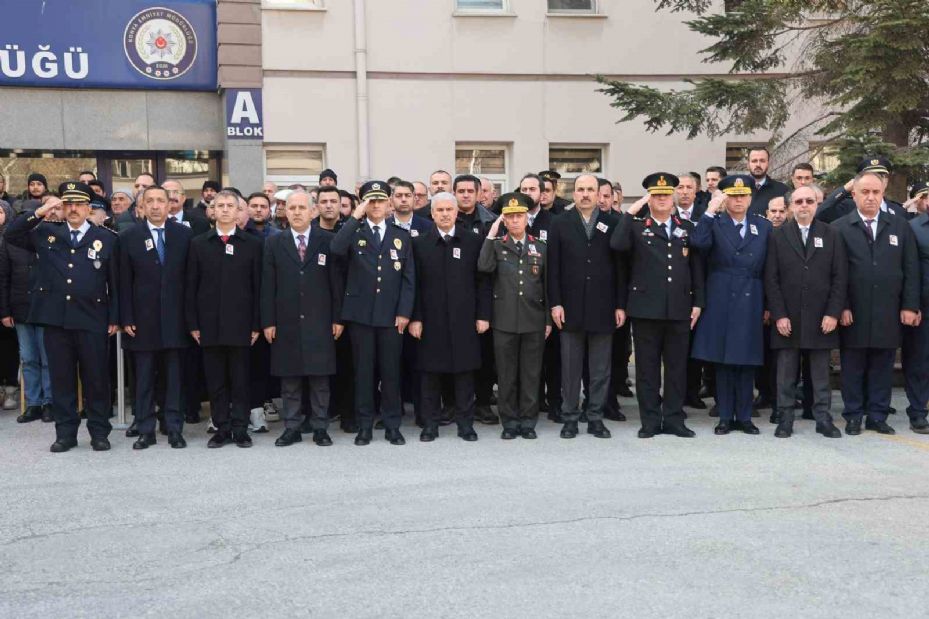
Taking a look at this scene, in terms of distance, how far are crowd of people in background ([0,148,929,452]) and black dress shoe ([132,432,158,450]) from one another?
4 centimetres

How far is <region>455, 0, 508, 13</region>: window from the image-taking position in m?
16.3

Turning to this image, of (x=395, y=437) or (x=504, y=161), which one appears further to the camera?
(x=504, y=161)

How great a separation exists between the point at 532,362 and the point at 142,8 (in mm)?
9596

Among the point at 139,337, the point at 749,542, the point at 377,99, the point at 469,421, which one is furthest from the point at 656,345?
the point at 377,99

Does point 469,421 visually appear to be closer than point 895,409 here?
Yes

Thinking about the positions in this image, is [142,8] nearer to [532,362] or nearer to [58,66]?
[58,66]

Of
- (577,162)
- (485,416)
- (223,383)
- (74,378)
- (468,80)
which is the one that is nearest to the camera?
(74,378)

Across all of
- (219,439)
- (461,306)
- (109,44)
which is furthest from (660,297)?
(109,44)

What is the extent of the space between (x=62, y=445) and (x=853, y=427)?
20.7ft

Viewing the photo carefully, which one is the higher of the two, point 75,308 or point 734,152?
point 734,152

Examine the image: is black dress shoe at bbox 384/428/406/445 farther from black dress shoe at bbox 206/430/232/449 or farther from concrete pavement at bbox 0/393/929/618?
black dress shoe at bbox 206/430/232/449

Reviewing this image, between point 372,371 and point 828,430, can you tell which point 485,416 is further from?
point 828,430

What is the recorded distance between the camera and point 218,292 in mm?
8570

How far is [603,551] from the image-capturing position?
553cm
